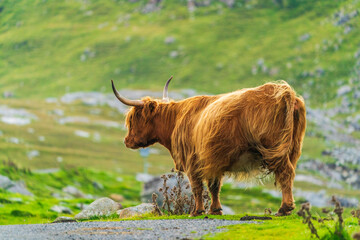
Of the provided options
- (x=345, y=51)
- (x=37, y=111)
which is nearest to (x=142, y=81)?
(x=37, y=111)

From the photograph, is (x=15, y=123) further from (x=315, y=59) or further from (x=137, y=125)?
(x=137, y=125)

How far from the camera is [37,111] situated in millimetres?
166500

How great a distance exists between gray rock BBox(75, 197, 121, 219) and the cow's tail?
297 inches

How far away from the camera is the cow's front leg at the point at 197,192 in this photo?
1465cm

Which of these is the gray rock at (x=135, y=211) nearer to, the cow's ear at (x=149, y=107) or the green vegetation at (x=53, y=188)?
the cow's ear at (x=149, y=107)

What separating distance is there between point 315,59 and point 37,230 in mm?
192138

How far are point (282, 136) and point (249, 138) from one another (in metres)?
0.75

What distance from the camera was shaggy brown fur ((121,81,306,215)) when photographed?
1289 centimetres

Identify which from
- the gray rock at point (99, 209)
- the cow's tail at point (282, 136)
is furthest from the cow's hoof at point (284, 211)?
the gray rock at point (99, 209)

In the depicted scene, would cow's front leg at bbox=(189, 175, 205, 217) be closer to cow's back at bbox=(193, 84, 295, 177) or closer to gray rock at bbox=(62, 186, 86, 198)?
cow's back at bbox=(193, 84, 295, 177)

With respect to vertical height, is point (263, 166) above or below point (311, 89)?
above

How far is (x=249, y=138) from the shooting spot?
13.0 m

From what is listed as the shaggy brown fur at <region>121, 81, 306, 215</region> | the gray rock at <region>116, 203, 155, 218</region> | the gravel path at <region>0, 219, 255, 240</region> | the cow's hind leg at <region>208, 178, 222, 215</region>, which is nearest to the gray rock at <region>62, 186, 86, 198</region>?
the gray rock at <region>116, 203, 155, 218</region>

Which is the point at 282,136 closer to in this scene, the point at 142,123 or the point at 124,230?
the point at 124,230
